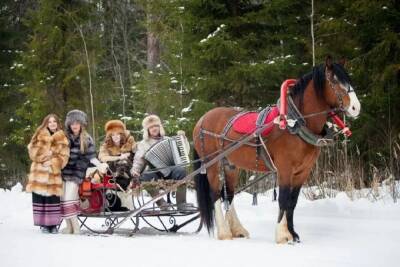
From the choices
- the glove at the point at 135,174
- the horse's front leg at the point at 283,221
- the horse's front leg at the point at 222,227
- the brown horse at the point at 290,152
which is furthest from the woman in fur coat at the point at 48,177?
the horse's front leg at the point at 283,221

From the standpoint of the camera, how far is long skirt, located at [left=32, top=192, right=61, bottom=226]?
28.1 ft

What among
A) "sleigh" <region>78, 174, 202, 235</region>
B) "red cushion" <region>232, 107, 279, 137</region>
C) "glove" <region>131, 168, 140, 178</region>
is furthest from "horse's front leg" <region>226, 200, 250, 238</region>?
"glove" <region>131, 168, 140, 178</region>

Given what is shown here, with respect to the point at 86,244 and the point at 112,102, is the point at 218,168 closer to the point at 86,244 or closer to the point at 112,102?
the point at 86,244

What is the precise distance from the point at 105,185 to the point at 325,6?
25.4ft

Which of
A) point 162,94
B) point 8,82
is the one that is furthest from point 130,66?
point 162,94

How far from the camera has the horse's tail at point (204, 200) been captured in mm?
7820

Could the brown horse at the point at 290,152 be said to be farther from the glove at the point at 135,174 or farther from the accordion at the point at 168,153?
the glove at the point at 135,174

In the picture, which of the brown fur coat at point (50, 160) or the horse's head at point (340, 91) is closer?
the horse's head at point (340, 91)

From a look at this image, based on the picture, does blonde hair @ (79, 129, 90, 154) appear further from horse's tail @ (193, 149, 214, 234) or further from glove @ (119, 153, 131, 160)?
horse's tail @ (193, 149, 214, 234)

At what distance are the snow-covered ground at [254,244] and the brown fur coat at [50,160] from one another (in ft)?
2.21

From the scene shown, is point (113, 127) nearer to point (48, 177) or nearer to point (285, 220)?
point (48, 177)

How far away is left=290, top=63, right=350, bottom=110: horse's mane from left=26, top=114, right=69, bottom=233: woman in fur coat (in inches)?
145

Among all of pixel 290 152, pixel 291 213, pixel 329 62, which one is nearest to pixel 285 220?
pixel 291 213

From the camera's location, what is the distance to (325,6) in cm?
1372
